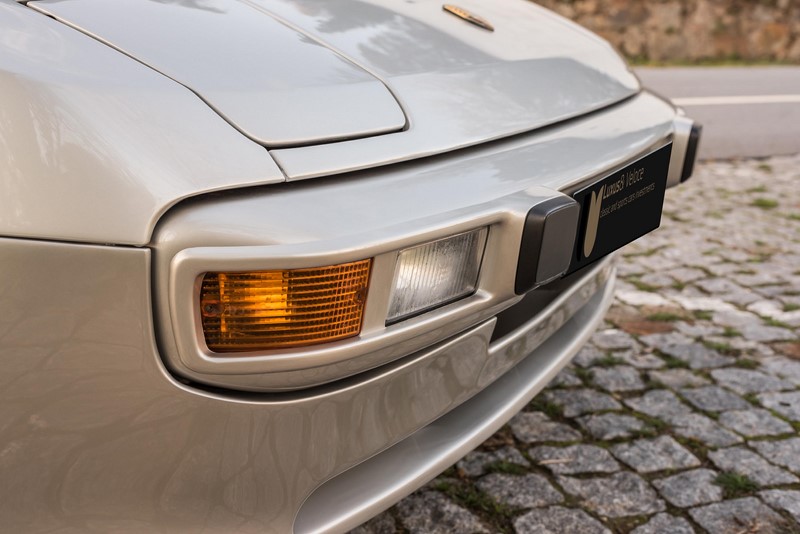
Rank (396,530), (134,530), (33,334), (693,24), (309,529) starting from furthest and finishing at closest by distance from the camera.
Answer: (693,24), (396,530), (309,529), (134,530), (33,334)

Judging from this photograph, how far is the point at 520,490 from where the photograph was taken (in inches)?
85.4

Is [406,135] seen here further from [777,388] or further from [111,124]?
[777,388]

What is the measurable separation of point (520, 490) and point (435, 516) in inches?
10.3

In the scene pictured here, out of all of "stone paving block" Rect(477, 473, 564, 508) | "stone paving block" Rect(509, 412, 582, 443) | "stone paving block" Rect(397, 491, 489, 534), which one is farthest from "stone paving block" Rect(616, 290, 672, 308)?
"stone paving block" Rect(397, 491, 489, 534)

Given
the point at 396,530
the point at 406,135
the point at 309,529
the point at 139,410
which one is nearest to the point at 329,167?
the point at 406,135

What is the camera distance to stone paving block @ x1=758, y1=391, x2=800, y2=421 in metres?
2.57

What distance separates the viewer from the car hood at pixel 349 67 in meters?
1.36

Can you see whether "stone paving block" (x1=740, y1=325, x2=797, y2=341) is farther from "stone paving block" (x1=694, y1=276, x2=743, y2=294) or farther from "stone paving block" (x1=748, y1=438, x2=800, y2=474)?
"stone paving block" (x1=748, y1=438, x2=800, y2=474)

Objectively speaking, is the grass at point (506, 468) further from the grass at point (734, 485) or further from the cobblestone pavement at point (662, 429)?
the grass at point (734, 485)

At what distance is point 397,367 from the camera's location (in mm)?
1399

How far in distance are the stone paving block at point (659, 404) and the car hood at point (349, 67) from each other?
A: 1022 millimetres

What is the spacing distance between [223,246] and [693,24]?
12243 millimetres

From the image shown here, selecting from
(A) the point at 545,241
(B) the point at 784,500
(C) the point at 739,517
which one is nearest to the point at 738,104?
(B) the point at 784,500

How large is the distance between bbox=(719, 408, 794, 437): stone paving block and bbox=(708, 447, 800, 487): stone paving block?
12 centimetres
